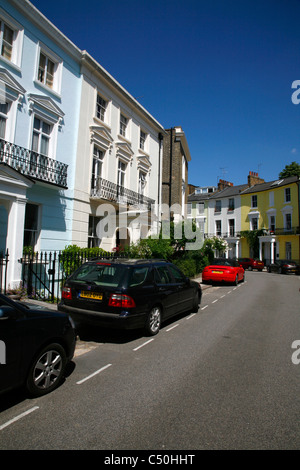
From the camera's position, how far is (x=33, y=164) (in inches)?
460

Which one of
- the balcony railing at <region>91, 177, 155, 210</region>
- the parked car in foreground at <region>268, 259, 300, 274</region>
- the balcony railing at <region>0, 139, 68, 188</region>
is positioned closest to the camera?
the balcony railing at <region>0, 139, 68, 188</region>

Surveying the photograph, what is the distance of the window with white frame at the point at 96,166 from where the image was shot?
15930mm

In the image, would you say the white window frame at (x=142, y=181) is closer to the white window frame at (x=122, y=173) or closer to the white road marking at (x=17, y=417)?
the white window frame at (x=122, y=173)

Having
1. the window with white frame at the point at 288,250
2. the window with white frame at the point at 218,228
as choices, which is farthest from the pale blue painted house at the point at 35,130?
the window with white frame at the point at 218,228

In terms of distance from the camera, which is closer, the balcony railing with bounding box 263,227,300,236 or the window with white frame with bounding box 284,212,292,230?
the balcony railing with bounding box 263,227,300,236

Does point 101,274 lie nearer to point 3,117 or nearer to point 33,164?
point 33,164

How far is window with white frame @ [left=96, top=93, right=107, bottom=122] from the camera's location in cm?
1661

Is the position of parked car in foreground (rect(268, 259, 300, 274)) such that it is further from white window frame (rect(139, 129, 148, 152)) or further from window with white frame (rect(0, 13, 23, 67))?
window with white frame (rect(0, 13, 23, 67))

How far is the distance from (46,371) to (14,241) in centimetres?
700

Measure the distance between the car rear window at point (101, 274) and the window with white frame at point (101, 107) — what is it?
494 inches

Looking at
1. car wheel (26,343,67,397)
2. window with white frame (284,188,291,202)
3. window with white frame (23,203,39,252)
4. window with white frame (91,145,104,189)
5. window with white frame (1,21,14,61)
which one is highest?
window with white frame (284,188,291,202)

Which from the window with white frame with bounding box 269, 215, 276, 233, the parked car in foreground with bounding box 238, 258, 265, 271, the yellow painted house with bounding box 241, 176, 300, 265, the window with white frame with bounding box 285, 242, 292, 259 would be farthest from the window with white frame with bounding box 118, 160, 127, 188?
the window with white frame with bounding box 269, 215, 276, 233

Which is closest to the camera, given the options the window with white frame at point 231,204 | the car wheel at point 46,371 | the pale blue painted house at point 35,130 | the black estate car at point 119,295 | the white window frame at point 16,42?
the car wheel at point 46,371

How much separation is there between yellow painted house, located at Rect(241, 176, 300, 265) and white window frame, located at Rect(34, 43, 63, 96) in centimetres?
3354
